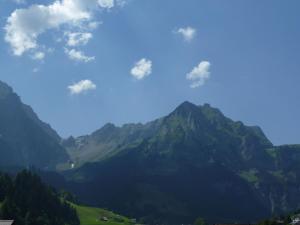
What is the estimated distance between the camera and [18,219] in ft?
654

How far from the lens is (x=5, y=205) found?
197000 millimetres

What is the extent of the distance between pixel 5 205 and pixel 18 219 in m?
6.68
